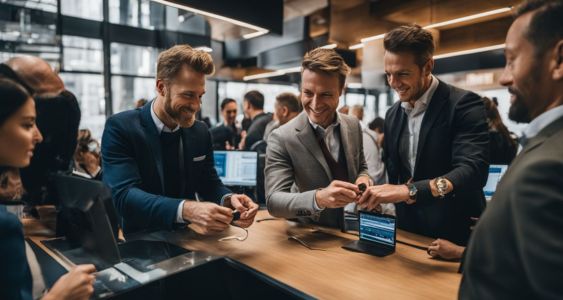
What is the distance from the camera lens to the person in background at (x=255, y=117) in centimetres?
482

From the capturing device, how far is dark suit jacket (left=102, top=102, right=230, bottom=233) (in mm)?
1662

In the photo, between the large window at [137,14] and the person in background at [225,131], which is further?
the large window at [137,14]

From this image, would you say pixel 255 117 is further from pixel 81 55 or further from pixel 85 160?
pixel 81 55

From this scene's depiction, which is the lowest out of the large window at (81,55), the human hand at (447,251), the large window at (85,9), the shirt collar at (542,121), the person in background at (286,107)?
the human hand at (447,251)

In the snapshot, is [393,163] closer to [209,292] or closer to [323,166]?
[323,166]

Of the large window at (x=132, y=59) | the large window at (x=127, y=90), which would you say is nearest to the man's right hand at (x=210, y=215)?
the large window at (x=127, y=90)

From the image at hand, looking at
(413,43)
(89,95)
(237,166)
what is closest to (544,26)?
(413,43)

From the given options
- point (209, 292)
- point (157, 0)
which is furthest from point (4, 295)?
point (157, 0)

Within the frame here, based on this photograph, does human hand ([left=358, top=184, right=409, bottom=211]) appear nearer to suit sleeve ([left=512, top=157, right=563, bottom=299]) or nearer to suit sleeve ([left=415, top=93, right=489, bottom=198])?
suit sleeve ([left=415, top=93, right=489, bottom=198])

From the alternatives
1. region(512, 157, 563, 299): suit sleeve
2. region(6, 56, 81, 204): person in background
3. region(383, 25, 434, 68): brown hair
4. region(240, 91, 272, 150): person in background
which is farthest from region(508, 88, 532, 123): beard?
region(240, 91, 272, 150): person in background

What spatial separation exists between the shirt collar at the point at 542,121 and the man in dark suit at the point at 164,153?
1156mm

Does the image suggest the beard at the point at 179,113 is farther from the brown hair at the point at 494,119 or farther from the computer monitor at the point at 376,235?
the brown hair at the point at 494,119

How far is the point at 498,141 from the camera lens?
11.0 ft

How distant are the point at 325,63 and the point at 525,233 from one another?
50.0 inches
